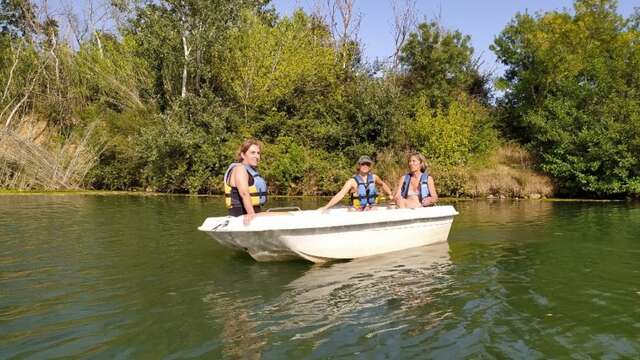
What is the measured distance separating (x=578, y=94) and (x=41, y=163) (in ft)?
74.1

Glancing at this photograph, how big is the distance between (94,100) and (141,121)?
5.90 meters

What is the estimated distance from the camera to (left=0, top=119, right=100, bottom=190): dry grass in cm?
2281

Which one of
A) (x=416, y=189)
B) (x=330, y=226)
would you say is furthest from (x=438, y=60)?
(x=330, y=226)

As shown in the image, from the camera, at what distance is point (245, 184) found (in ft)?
24.1

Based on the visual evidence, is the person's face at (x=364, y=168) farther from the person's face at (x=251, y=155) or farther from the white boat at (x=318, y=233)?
the person's face at (x=251, y=155)

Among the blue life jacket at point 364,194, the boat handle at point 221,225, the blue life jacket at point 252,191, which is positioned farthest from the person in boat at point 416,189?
the boat handle at point 221,225

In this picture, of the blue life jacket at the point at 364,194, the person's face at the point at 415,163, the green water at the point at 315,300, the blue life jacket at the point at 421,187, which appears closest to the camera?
the green water at the point at 315,300

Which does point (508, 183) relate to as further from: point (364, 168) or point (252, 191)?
point (252, 191)

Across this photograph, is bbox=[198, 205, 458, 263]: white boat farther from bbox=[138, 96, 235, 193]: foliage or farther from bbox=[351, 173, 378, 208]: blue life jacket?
bbox=[138, 96, 235, 193]: foliage

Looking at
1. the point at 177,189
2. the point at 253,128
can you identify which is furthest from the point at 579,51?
the point at 177,189

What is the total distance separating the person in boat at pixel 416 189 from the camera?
9492 mm

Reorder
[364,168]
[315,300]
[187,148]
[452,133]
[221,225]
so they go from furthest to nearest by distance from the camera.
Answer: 1. [452,133]
2. [187,148]
3. [364,168]
4. [221,225]
5. [315,300]

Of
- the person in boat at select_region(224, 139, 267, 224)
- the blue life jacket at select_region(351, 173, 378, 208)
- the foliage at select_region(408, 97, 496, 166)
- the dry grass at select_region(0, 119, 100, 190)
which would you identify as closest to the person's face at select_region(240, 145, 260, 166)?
the person in boat at select_region(224, 139, 267, 224)

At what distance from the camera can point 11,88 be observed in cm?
3009
